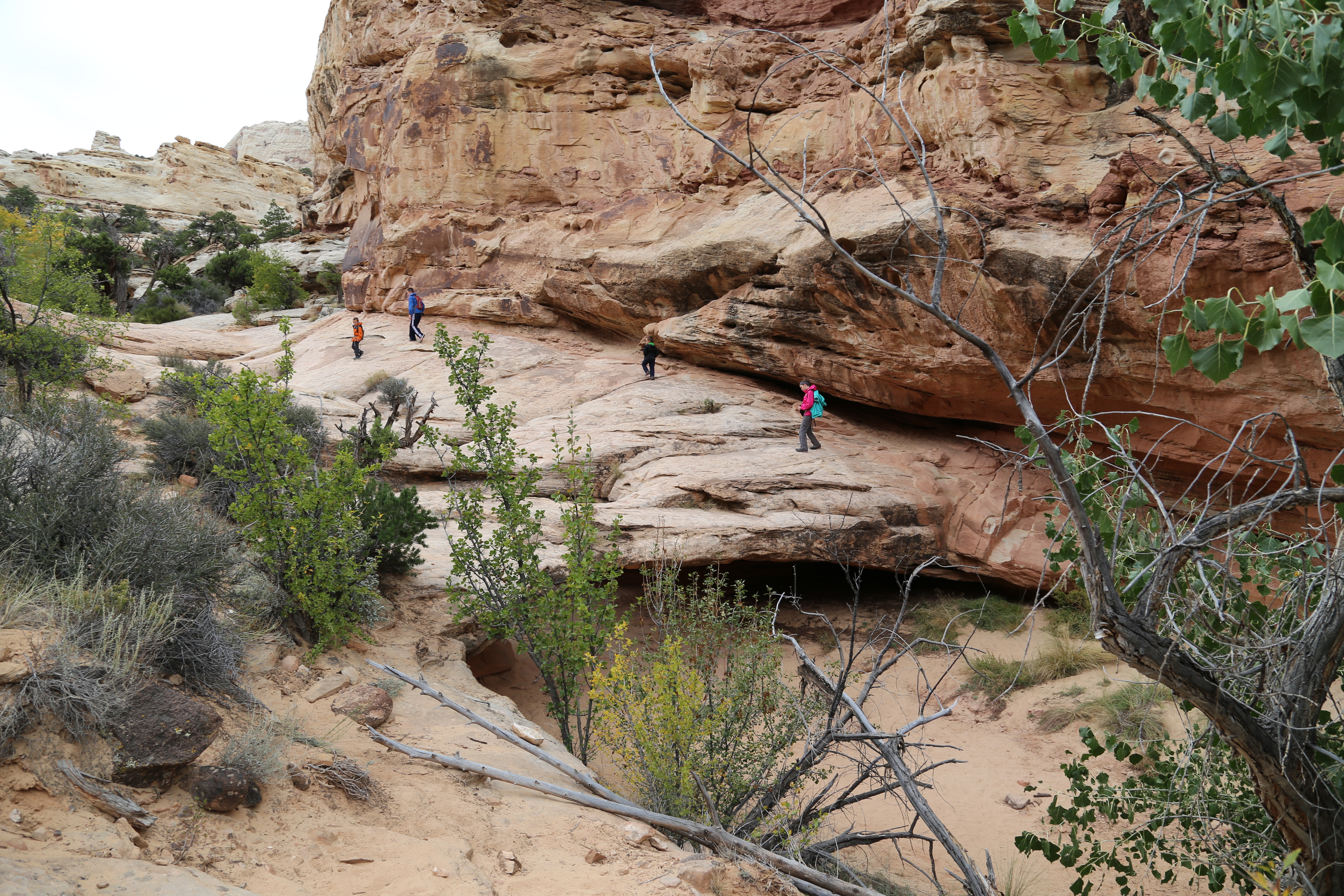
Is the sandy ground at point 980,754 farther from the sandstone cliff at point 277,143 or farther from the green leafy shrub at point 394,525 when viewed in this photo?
the sandstone cliff at point 277,143

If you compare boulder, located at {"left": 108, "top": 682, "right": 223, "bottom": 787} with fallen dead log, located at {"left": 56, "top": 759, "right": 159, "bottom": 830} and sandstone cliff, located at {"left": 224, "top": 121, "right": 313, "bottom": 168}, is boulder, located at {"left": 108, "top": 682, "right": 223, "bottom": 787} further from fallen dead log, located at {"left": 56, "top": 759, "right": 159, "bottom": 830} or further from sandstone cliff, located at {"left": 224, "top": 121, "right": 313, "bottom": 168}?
sandstone cliff, located at {"left": 224, "top": 121, "right": 313, "bottom": 168}

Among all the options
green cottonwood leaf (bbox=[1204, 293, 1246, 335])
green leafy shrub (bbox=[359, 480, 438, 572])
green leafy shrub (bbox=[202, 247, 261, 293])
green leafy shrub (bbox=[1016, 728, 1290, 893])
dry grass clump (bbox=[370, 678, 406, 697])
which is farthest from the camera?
green leafy shrub (bbox=[202, 247, 261, 293])

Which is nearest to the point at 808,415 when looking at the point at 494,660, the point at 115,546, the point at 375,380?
the point at 494,660

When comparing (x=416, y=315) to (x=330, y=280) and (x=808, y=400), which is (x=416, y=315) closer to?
(x=808, y=400)

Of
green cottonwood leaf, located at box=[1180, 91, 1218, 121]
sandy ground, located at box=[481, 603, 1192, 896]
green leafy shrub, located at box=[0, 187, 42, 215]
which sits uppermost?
green leafy shrub, located at box=[0, 187, 42, 215]

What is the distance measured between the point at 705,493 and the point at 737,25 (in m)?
11.1

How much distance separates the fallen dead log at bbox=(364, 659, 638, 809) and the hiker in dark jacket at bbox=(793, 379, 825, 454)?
7329mm

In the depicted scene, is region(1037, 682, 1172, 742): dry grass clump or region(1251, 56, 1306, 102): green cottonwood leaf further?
region(1037, 682, 1172, 742): dry grass clump

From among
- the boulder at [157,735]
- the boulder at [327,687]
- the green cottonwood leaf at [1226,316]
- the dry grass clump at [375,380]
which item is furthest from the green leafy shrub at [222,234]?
the green cottonwood leaf at [1226,316]

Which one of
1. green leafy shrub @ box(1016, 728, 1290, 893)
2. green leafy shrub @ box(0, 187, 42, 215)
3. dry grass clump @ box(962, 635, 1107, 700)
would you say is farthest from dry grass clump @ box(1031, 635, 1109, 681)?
green leafy shrub @ box(0, 187, 42, 215)

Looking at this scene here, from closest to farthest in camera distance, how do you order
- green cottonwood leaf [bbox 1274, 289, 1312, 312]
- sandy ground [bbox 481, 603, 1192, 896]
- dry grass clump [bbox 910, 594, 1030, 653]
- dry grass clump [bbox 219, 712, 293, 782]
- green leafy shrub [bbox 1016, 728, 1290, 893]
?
green cottonwood leaf [bbox 1274, 289, 1312, 312] → green leafy shrub [bbox 1016, 728, 1290, 893] → dry grass clump [bbox 219, 712, 293, 782] → sandy ground [bbox 481, 603, 1192, 896] → dry grass clump [bbox 910, 594, 1030, 653]

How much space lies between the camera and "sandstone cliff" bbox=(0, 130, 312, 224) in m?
49.4

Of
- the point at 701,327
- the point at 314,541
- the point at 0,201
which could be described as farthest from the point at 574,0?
the point at 0,201

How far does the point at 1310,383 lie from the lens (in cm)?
852
